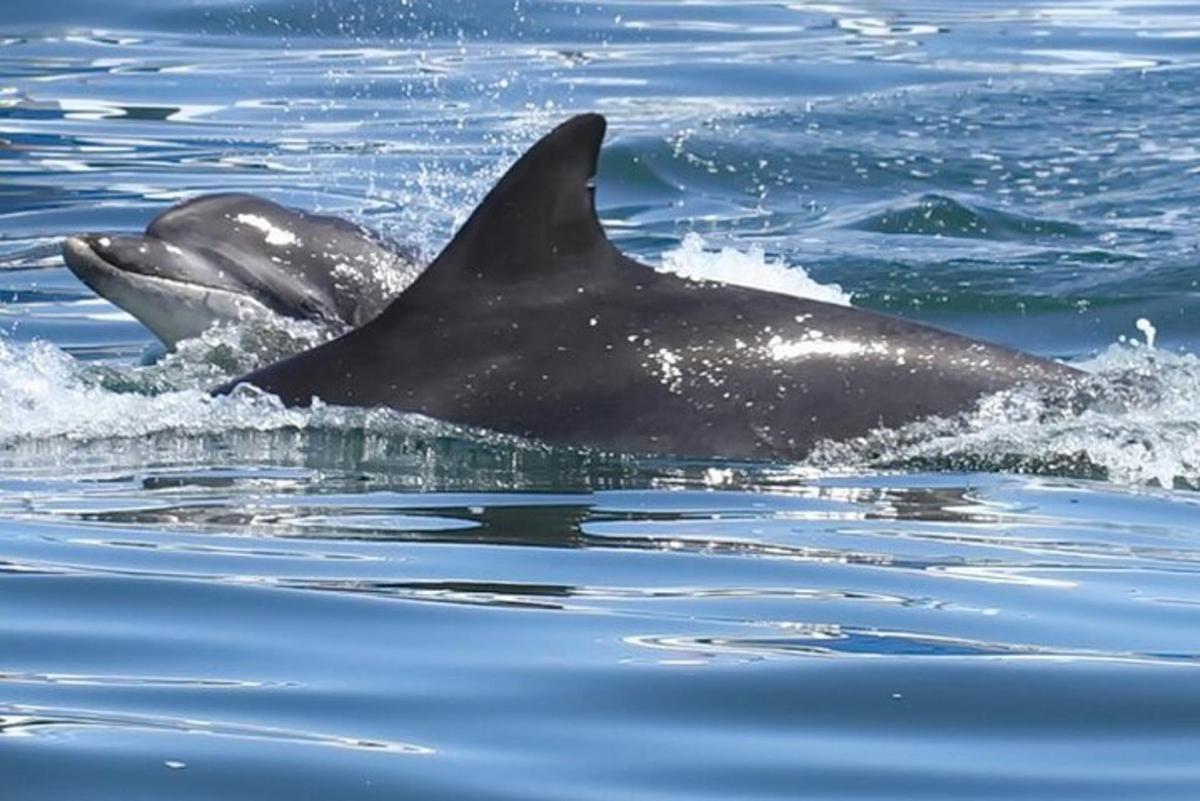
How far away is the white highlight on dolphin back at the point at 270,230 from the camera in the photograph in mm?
11539

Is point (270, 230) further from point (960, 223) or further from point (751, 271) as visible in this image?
point (960, 223)

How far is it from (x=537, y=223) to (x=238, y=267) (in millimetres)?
2696

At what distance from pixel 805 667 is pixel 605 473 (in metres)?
2.49

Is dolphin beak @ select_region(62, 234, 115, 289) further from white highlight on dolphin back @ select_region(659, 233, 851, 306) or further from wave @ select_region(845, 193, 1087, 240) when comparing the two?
wave @ select_region(845, 193, 1087, 240)

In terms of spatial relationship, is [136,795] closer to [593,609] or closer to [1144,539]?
[593,609]

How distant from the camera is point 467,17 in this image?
27.2m

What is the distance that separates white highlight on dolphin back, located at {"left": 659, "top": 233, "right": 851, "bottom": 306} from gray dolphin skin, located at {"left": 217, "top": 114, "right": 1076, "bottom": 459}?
3.86 metres

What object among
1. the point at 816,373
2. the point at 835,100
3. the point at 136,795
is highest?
the point at 835,100

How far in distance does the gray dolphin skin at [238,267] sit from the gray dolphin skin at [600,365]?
168cm

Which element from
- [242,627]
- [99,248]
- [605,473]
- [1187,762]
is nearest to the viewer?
[1187,762]

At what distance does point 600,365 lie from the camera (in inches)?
362

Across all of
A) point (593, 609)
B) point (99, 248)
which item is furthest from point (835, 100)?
point (593, 609)

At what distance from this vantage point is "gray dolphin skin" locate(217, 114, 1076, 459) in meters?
9.07

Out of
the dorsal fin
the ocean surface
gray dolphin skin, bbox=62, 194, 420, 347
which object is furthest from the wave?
the dorsal fin
